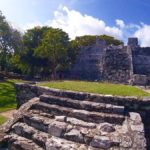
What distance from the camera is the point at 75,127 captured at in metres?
9.15

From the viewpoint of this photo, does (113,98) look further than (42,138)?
Yes

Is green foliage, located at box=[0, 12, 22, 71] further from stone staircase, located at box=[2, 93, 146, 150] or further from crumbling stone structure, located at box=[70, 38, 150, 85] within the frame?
stone staircase, located at box=[2, 93, 146, 150]

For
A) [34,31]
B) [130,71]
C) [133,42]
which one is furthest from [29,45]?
[130,71]

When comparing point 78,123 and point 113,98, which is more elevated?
point 113,98

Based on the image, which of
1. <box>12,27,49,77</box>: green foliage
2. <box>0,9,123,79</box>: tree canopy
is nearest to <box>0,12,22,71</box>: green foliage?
<box>0,9,123,79</box>: tree canopy

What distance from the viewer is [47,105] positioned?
36.6ft

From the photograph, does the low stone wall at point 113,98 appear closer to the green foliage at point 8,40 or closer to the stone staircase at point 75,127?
the stone staircase at point 75,127

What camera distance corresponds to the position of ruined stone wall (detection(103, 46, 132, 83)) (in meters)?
26.9

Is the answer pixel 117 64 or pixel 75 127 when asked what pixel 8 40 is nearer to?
pixel 117 64

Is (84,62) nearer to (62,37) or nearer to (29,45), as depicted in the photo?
(62,37)

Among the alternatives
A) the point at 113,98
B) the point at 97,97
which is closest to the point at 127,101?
the point at 113,98

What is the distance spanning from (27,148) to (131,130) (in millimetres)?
2863

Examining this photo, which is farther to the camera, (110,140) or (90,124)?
(90,124)

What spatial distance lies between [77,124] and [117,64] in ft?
64.0
